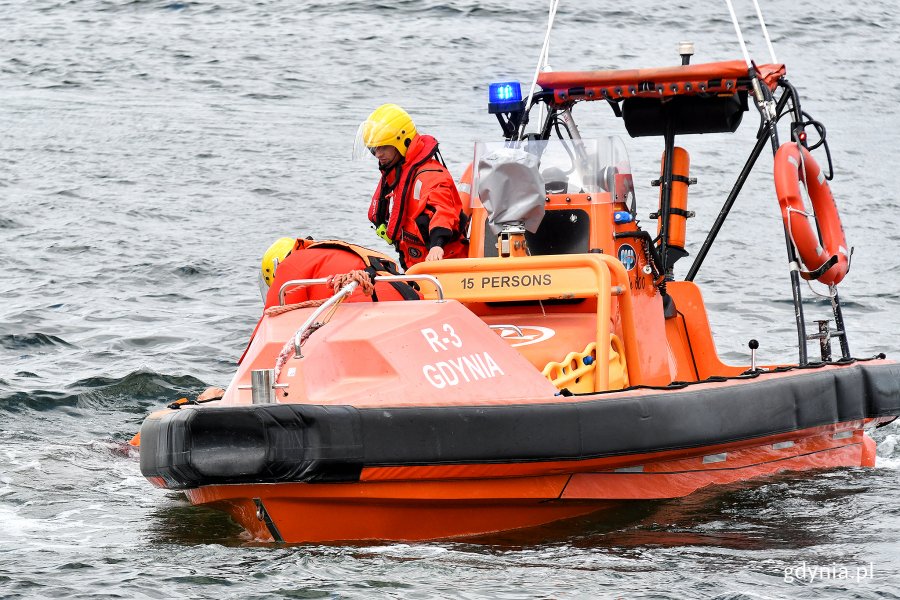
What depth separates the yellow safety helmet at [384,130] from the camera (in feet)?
23.6

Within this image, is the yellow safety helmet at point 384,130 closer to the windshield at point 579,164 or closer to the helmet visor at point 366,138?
the helmet visor at point 366,138

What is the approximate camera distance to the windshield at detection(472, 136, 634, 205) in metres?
6.94

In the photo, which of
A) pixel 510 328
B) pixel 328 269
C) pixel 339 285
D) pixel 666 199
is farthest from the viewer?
pixel 666 199

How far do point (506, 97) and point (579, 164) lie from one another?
93cm

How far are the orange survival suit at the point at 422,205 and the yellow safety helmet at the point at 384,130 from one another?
0.42 ft

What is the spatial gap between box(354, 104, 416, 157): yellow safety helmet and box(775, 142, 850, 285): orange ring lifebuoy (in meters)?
1.97

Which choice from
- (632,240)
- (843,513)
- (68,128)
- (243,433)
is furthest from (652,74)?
→ (68,128)

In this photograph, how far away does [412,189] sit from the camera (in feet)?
24.2

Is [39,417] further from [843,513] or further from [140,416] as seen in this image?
[843,513]

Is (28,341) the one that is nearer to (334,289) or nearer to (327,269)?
(327,269)

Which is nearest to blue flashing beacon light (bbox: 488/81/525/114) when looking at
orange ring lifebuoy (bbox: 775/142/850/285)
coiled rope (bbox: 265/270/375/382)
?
orange ring lifebuoy (bbox: 775/142/850/285)

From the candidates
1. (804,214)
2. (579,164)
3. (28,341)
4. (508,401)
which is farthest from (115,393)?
(804,214)

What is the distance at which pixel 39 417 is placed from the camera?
795cm

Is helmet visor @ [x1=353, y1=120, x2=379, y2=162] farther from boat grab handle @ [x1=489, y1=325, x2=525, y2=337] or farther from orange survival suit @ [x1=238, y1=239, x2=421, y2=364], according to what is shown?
boat grab handle @ [x1=489, y1=325, x2=525, y2=337]
